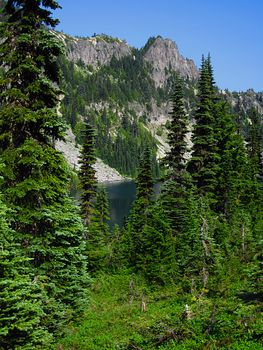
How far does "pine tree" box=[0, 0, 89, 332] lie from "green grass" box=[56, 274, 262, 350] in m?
3.62

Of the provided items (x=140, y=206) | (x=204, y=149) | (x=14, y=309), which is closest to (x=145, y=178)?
(x=140, y=206)

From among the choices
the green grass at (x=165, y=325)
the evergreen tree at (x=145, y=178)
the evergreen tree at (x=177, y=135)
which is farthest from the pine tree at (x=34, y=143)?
the evergreen tree at (x=145, y=178)

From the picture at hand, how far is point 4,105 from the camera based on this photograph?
45.0 ft

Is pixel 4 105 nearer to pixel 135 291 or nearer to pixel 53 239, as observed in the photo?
pixel 53 239

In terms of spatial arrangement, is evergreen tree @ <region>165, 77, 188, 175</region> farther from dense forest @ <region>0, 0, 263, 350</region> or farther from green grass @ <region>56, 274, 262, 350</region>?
green grass @ <region>56, 274, 262, 350</region>

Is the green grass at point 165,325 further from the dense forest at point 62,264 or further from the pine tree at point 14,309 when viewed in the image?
the pine tree at point 14,309

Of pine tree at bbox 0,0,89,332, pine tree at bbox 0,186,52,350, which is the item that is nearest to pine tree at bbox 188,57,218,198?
pine tree at bbox 0,0,89,332

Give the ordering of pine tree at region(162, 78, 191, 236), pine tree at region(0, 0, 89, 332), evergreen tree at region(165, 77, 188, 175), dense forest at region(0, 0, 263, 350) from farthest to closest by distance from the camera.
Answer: evergreen tree at region(165, 77, 188, 175)
pine tree at region(162, 78, 191, 236)
pine tree at region(0, 0, 89, 332)
dense forest at region(0, 0, 263, 350)

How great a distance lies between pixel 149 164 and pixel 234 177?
937 cm

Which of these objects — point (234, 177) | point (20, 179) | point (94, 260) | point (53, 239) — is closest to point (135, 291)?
point (94, 260)

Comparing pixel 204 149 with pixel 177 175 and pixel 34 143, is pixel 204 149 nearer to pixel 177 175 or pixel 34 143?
pixel 177 175

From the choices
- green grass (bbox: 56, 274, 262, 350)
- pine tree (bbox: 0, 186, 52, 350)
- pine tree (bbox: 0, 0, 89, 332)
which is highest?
pine tree (bbox: 0, 0, 89, 332)

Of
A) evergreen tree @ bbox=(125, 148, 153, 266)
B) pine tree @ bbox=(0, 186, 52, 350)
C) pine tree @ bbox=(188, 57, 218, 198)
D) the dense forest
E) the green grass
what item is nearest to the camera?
pine tree @ bbox=(0, 186, 52, 350)

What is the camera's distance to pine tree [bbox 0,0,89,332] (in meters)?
13.0
